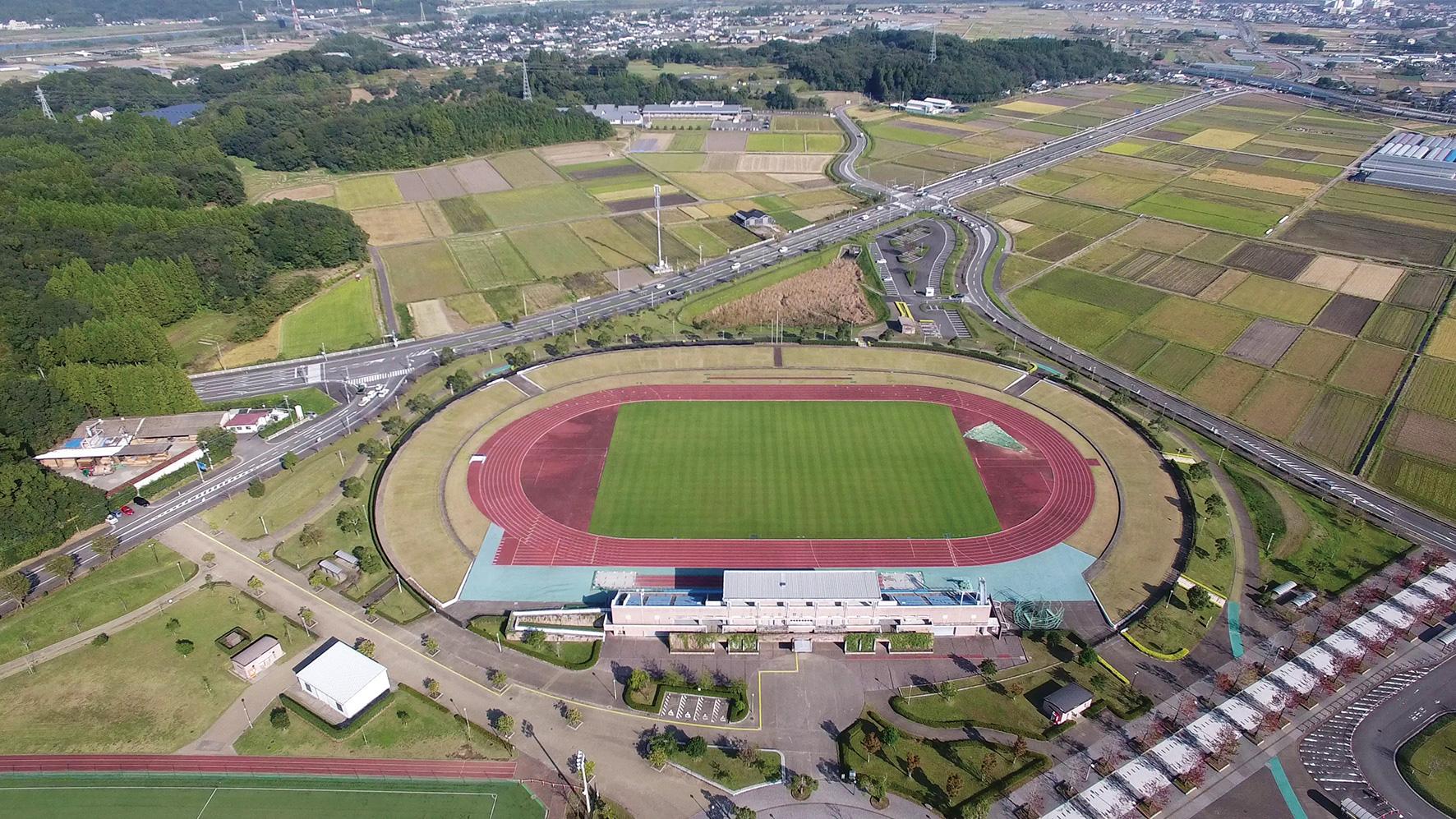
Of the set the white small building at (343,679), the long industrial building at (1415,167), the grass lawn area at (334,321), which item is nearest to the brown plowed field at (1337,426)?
the white small building at (343,679)

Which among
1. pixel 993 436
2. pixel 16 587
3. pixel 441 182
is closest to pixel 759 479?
pixel 993 436

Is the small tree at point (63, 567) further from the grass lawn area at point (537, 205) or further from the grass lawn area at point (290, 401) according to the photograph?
the grass lawn area at point (537, 205)

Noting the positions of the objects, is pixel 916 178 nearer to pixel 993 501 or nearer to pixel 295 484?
pixel 993 501

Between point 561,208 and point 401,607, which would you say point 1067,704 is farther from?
point 561,208

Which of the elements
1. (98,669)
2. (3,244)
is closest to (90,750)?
(98,669)

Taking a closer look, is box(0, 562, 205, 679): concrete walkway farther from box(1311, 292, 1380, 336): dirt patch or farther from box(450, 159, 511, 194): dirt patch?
box(1311, 292, 1380, 336): dirt patch

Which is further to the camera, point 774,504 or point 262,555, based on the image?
point 774,504
